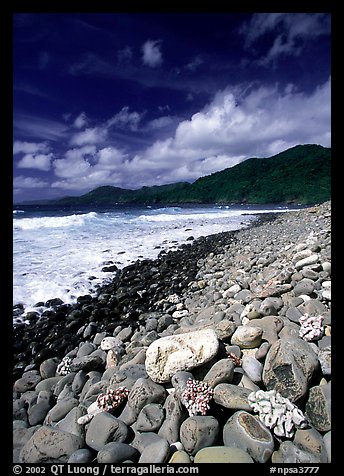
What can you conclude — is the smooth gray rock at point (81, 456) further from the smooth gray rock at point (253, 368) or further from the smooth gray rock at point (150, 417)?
the smooth gray rock at point (253, 368)

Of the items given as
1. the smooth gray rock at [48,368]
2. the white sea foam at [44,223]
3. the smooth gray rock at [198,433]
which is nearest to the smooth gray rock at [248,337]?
the smooth gray rock at [198,433]

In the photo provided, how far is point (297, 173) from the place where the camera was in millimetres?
49938

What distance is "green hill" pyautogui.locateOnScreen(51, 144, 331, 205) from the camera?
45.1m

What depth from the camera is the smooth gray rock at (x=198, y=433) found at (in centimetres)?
162

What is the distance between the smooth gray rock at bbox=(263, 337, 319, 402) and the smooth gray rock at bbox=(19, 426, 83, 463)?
4.77ft

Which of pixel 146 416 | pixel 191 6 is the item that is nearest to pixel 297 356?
pixel 146 416

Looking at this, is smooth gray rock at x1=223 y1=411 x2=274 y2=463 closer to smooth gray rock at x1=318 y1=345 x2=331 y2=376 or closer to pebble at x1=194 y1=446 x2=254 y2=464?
pebble at x1=194 y1=446 x2=254 y2=464

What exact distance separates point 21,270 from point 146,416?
677cm

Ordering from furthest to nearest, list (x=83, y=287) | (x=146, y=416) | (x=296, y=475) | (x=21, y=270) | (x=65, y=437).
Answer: (x=21, y=270) → (x=83, y=287) → (x=146, y=416) → (x=65, y=437) → (x=296, y=475)

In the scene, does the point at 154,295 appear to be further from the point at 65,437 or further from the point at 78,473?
the point at 78,473

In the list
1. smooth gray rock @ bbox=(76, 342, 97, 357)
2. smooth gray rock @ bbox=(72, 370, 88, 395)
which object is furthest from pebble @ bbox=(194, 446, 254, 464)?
smooth gray rock @ bbox=(76, 342, 97, 357)

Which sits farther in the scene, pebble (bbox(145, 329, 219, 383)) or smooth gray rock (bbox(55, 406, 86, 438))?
pebble (bbox(145, 329, 219, 383))

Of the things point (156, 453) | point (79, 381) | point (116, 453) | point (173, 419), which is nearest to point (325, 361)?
point (173, 419)

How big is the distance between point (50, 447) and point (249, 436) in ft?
4.43
